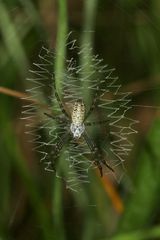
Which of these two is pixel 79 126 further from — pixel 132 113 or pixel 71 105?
pixel 132 113

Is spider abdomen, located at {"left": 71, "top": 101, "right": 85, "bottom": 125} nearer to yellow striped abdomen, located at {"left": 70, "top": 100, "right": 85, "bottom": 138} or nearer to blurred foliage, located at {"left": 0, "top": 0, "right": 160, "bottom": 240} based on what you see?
yellow striped abdomen, located at {"left": 70, "top": 100, "right": 85, "bottom": 138}

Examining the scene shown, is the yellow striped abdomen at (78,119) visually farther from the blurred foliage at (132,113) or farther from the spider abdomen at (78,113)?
the blurred foliage at (132,113)

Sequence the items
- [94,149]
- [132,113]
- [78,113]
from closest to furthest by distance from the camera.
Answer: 1. [78,113]
2. [94,149]
3. [132,113]

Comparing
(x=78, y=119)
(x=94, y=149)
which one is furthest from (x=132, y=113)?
(x=78, y=119)

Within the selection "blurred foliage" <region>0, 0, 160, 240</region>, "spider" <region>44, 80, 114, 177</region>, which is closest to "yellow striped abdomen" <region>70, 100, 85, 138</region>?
"spider" <region>44, 80, 114, 177</region>

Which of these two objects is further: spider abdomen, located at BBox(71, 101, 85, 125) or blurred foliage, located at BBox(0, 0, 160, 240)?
blurred foliage, located at BBox(0, 0, 160, 240)

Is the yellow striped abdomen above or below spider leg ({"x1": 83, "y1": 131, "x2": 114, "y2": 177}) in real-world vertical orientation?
above
